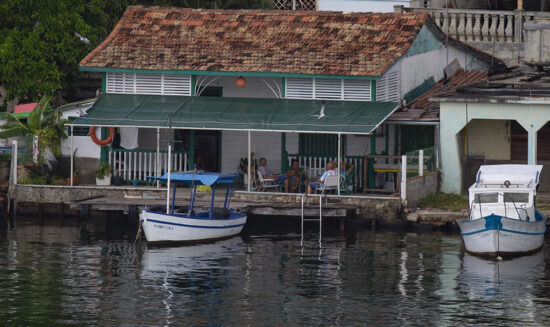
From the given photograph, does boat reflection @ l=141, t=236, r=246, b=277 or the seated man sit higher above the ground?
the seated man

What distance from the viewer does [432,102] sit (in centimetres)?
3734

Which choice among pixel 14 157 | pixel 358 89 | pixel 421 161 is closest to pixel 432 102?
pixel 358 89

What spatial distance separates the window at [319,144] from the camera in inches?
1430

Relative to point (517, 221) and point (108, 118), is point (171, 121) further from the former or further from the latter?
point (517, 221)

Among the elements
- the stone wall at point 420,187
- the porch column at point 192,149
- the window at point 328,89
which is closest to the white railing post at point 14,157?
the porch column at point 192,149

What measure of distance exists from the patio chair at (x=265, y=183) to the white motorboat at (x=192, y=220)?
231 cm

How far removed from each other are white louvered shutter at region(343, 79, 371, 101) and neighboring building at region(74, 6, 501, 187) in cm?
3

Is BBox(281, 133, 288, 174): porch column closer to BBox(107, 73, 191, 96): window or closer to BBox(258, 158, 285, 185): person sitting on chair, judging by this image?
BBox(258, 158, 285, 185): person sitting on chair

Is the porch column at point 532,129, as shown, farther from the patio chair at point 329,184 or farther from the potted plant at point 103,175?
the potted plant at point 103,175

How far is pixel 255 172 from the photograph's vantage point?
3603cm

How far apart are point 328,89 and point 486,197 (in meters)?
7.86

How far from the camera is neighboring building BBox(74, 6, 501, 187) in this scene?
115ft

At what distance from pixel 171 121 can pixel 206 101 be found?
211 cm

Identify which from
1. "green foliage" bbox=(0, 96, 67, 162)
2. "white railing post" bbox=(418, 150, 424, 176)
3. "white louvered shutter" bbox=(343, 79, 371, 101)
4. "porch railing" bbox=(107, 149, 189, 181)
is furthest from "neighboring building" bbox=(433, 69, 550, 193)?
"green foliage" bbox=(0, 96, 67, 162)
